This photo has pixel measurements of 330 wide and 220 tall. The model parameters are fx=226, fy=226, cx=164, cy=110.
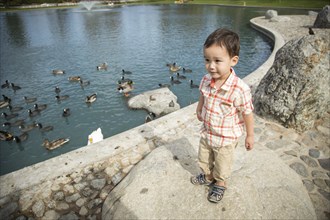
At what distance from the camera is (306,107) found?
5.93 metres

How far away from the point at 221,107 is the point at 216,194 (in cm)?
150

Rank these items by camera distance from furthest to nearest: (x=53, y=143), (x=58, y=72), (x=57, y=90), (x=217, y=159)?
1. (x=58, y=72)
2. (x=57, y=90)
3. (x=53, y=143)
4. (x=217, y=159)

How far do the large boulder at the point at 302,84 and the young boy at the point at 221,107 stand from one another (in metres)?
3.40

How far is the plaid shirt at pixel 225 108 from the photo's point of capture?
10.4 feet

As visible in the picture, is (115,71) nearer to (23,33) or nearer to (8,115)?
(8,115)

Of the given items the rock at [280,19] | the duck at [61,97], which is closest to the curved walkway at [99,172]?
the duck at [61,97]

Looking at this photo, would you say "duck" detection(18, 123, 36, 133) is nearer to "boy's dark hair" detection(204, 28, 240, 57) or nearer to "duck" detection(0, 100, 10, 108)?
"duck" detection(0, 100, 10, 108)

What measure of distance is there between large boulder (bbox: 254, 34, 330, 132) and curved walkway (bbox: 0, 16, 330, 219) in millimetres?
389

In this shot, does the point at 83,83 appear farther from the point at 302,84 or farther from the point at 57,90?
the point at 302,84

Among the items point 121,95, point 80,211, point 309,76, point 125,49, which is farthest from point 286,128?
point 125,49

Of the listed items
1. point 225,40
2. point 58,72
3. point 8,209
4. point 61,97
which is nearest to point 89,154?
point 8,209

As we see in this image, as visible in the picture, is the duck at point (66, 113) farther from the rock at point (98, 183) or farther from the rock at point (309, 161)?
the rock at point (309, 161)

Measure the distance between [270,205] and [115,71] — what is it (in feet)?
49.5

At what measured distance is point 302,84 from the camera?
589 cm
